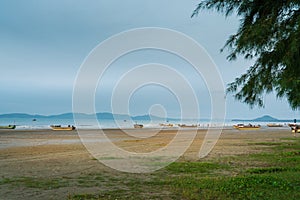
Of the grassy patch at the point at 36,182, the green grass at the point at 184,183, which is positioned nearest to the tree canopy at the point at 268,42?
the green grass at the point at 184,183

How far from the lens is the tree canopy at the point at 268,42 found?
463cm

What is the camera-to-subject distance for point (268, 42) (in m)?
5.03

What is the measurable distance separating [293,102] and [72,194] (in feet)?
18.0

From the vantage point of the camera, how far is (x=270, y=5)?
17.5ft

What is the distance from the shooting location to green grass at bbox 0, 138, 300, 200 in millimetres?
7180

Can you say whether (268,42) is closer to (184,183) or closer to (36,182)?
(184,183)

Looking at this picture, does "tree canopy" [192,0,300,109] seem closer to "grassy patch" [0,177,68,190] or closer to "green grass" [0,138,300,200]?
"green grass" [0,138,300,200]

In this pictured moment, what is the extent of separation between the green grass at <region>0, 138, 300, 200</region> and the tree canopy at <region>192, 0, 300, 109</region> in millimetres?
2365

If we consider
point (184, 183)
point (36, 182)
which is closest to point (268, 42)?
point (184, 183)

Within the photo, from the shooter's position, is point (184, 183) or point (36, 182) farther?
point (36, 182)

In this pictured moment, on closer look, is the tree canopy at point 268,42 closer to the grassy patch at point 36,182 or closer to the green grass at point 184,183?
the green grass at point 184,183

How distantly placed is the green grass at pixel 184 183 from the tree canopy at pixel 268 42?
2.36m

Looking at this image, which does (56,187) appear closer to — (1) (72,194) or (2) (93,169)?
(1) (72,194)

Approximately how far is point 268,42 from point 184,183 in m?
4.77
